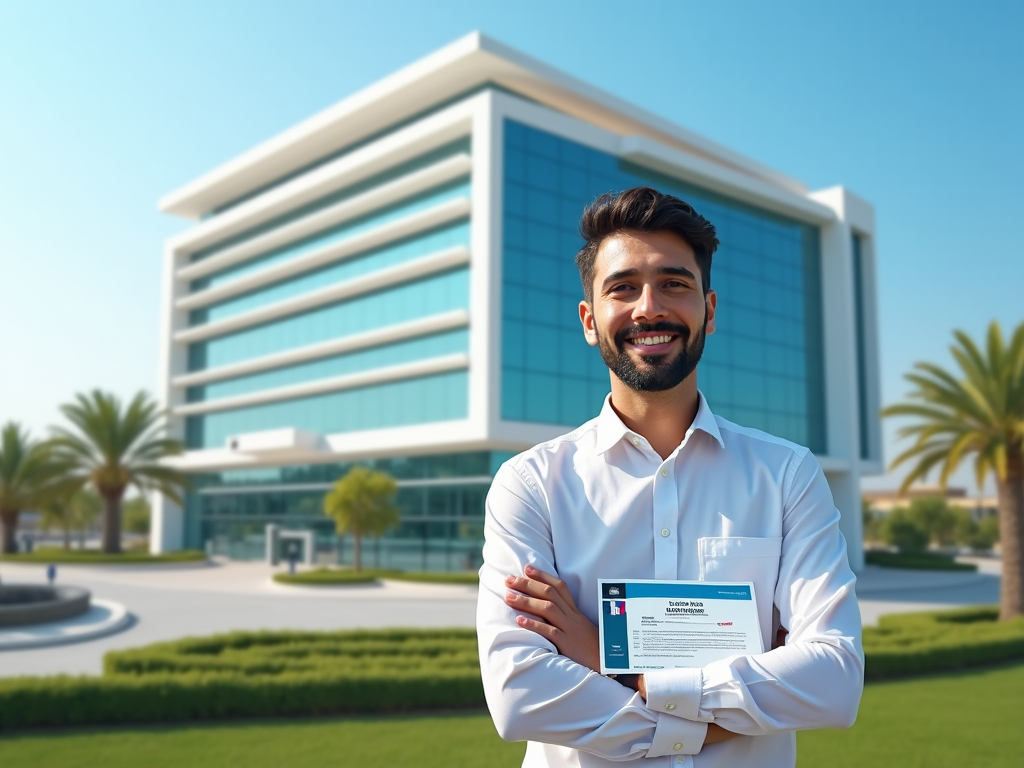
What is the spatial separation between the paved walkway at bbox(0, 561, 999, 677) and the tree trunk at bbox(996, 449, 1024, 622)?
355cm

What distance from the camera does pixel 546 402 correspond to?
3319 cm

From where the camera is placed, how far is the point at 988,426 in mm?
22125

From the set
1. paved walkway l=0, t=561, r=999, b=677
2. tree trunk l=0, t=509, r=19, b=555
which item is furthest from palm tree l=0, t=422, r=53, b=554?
paved walkway l=0, t=561, r=999, b=677

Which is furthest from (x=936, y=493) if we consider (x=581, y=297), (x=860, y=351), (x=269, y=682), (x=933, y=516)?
(x=269, y=682)

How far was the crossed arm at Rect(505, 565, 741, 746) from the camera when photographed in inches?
103

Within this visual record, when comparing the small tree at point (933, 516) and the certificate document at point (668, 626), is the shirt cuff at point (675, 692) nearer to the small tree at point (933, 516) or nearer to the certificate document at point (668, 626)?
the certificate document at point (668, 626)

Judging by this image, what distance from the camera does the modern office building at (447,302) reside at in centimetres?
3341

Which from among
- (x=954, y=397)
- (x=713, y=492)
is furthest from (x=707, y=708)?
(x=954, y=397)

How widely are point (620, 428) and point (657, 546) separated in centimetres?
39

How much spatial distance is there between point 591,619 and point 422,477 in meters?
35.0

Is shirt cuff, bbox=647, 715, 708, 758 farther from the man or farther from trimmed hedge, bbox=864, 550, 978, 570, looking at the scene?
trimmed hedge, bbox=864, 550, 978, 570

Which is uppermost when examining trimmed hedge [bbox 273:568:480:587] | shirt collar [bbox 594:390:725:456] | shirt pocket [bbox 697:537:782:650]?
shirt collar [bbox 594:390:725:456]

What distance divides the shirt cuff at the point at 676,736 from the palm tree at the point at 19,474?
4530 cm

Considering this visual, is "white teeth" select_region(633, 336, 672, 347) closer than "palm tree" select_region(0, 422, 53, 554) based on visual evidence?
Yes
